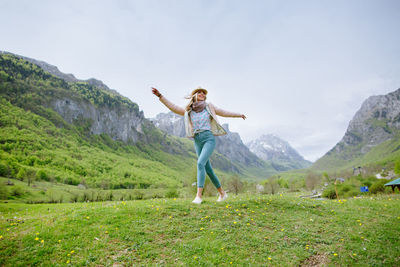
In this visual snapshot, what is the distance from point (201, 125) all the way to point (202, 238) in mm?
4564

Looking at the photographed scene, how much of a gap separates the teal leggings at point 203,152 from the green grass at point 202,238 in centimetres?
122

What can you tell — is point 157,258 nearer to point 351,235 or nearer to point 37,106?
point 351,235

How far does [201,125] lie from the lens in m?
8.90

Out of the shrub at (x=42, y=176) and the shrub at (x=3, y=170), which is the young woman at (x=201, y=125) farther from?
the shrub at (x=42, y=176)

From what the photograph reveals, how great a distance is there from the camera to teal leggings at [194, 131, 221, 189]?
8.42 m

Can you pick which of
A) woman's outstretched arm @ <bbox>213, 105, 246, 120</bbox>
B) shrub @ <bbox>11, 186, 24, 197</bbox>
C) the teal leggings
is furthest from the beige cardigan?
shrub @ <bbox>11, 186, 24, 197</bbox>

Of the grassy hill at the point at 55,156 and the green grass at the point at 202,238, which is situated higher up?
the grassy hill at the point at 55,156

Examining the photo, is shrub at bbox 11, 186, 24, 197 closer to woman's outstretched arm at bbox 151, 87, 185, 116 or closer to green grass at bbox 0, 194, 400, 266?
green grass at bbox 0, 194, 400, 266

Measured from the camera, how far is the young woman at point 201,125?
857 cm

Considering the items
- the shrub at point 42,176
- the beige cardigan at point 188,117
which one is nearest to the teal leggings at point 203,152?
the beige cardigan at point 188,117

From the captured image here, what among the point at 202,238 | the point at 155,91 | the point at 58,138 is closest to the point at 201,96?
the point at 155,91

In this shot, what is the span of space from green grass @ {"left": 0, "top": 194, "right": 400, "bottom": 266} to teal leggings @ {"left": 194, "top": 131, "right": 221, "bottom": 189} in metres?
1.22

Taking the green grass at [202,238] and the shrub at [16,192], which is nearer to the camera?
the green grass at [202,238]

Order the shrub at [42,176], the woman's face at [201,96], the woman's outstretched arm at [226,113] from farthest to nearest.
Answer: the shrub at [42,176] < the woman's outstretched arm at [226,113] < the woman's face at [201,96]
